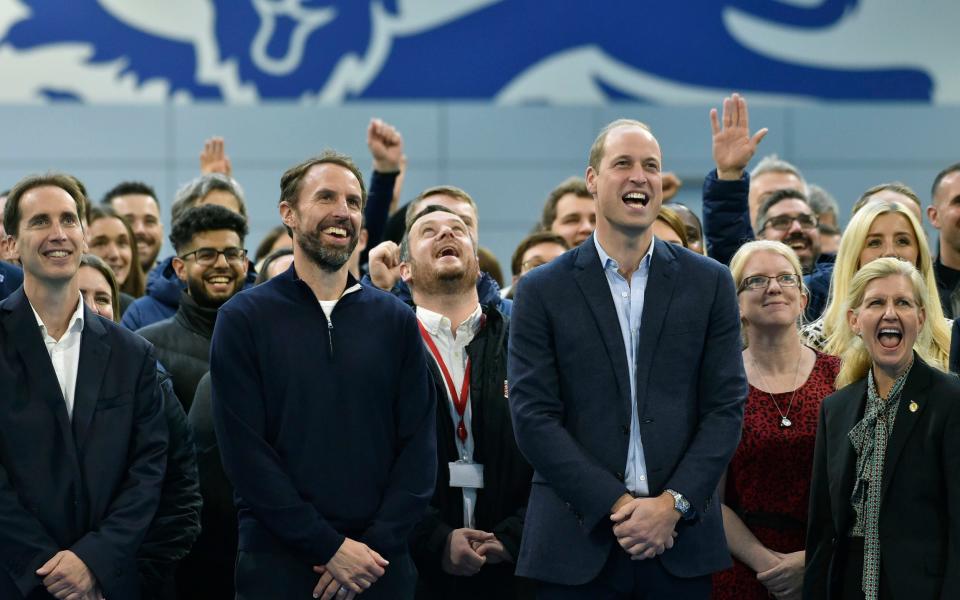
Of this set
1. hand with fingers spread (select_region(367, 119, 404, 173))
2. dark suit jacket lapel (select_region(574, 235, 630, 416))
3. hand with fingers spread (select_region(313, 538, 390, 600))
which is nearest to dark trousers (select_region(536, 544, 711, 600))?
dark suit jacket lapel (select_region(574, 235, 630, 416))

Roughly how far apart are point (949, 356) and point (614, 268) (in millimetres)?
1106

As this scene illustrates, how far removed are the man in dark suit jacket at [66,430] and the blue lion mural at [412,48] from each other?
5.06m

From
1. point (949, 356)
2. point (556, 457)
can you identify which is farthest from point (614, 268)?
point (949, 356)

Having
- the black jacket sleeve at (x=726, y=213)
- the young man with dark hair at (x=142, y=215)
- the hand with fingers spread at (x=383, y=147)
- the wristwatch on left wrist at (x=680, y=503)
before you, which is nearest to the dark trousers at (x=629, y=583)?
the wristwatch on left wrist at (x=680, y=503)

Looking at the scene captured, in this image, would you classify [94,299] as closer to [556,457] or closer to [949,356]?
[556,457]

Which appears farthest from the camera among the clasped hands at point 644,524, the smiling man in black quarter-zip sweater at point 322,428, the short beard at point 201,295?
the short beard at point 201,295

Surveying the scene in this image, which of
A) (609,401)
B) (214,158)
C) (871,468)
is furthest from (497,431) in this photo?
(214,158)

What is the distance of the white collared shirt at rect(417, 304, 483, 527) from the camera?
3807mm

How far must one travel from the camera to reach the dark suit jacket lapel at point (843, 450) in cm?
344

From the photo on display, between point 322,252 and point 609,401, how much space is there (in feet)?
2.72

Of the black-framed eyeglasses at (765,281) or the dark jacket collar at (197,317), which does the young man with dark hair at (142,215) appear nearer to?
the dark jacket collar at (197,317)

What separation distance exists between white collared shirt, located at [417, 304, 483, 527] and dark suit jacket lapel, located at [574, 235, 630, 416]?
67cm

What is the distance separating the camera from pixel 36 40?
844 cm

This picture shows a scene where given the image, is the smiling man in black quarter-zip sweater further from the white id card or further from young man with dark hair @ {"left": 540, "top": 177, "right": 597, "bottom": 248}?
young man with dark hair @ {"left": 540, "top": 177, "right": 597, "bottom": 248}
